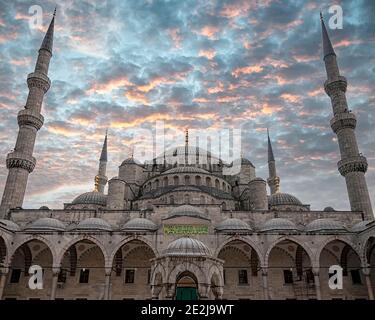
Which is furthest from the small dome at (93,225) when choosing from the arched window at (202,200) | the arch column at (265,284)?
the arch column at (265,284)

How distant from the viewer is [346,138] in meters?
26.8

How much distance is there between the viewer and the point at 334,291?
21.5 metres

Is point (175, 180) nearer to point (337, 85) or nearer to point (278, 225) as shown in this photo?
point (278, 225)

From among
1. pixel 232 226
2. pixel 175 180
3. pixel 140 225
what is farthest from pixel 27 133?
pixel 232 226

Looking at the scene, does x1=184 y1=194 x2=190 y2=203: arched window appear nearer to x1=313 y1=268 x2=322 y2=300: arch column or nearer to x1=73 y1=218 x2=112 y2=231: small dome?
x1=73 y1=218 x2=112 y2=231: small dome

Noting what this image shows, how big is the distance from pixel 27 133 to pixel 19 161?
283 cm

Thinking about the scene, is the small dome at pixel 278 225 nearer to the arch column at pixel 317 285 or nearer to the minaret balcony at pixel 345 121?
the arch column at pixel 317 285

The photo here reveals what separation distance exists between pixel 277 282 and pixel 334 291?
3.74 meters

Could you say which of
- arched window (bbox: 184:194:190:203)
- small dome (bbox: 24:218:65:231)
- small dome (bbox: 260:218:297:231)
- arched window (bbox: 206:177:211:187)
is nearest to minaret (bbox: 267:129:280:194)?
arched window (bbox: 206:177:211:187)

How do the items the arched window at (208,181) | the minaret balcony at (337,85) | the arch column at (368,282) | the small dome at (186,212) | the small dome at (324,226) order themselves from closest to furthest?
the arch column at (368,282)
the small dome at (324,226)
the small dome at (186,212)
the minaret balcony at (337,85)
the arched window at (208,181)

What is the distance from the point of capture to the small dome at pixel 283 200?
1180 inches

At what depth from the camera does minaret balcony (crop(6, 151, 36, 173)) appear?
2522cm
